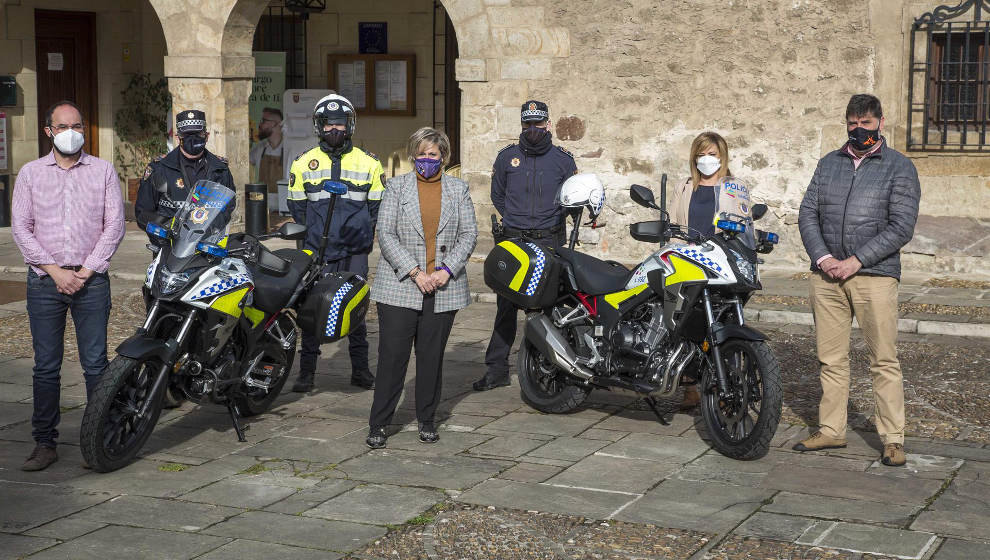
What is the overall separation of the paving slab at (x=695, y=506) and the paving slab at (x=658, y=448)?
1.42 feet

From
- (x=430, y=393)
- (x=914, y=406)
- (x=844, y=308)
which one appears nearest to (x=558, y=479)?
(x=430, y=393)

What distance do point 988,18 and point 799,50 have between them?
1.73 meters

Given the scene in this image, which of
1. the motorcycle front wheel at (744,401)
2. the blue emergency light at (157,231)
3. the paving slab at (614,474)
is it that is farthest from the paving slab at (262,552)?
the motorcycle front wheel at (744,401)

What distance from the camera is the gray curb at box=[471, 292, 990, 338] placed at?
975 centimetres

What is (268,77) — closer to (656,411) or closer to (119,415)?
(656,411)

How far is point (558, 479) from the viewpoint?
5844 millimetres

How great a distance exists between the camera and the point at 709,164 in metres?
7.23

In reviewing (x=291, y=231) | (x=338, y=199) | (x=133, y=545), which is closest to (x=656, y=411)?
(x=291, y=231)

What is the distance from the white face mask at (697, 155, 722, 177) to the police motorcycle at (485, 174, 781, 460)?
6.9 inches

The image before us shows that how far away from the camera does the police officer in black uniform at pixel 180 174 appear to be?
7.59 metres

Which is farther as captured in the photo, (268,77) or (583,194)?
(268,77)

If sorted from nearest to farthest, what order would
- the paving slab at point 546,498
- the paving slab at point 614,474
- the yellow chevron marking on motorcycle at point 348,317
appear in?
the paving slab at point 546,498 < the paving slab at point 614,474 < the yellow chevron marking on motorcycle at point 348,317

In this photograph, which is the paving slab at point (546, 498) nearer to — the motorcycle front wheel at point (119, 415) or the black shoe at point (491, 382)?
the motorcycle front wheel at point (119, 415)

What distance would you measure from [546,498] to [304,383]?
2.61 meters
